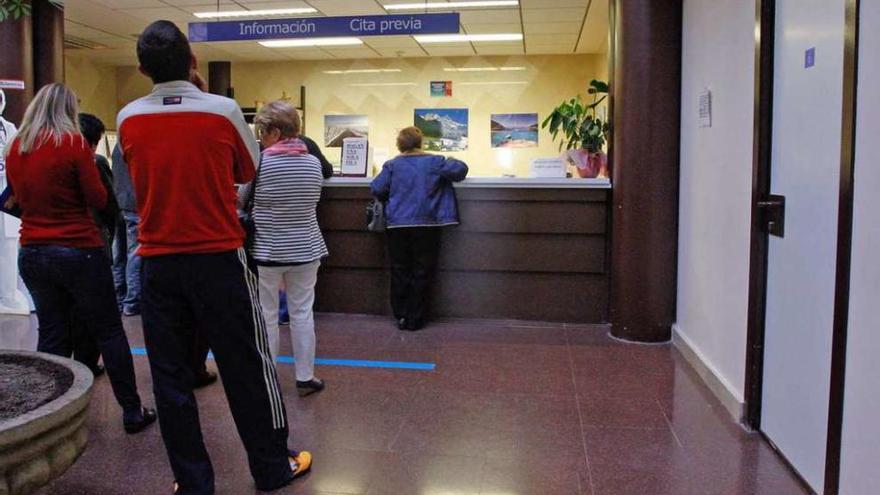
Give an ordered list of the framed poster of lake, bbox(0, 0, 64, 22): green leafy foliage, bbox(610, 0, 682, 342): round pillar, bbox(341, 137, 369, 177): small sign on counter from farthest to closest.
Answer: the framed poster of lake < bbox(341, 137, 369, 177): small sign on counter < bbox(610, 0, 682, 342): round pillar < bbox(0, 0, 64, 22): green leafy foliage

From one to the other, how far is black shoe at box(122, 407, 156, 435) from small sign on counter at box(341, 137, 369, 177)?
9.11 ft

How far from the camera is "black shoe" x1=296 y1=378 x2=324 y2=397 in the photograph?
11.4 feet

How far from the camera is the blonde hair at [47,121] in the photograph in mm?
2771

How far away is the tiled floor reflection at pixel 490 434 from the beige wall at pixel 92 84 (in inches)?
325

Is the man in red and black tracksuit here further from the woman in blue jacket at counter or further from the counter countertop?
the counter countertop

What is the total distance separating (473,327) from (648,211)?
1.42 meters

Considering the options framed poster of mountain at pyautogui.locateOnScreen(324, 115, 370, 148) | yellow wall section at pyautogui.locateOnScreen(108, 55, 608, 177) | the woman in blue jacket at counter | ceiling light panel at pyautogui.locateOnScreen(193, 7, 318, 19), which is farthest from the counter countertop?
framed poster of mountain at pyautogui.locateOnScreen(324, 115, 370, 148)

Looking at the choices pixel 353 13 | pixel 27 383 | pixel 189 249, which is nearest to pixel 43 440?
pixel 27 383

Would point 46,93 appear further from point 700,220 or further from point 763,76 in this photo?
point 700,220

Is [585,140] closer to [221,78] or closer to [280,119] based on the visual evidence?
[280,119]

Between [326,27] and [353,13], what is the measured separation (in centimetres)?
268

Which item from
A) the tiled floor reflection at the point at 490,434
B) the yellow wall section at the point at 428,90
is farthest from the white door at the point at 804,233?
the yellow wall section at the point at 428,90

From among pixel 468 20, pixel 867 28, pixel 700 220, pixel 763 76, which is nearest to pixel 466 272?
pixel 700 220

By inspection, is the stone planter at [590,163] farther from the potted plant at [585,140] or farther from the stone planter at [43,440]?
the stone planter at [43,440]
